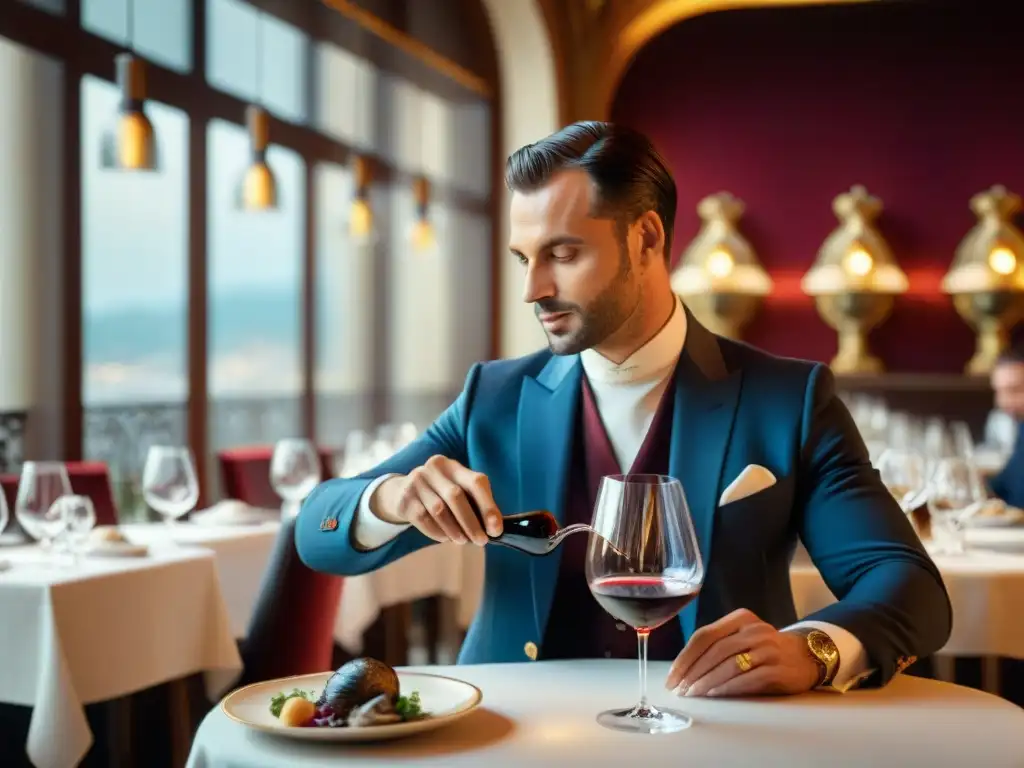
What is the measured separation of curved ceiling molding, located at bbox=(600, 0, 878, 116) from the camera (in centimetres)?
1078

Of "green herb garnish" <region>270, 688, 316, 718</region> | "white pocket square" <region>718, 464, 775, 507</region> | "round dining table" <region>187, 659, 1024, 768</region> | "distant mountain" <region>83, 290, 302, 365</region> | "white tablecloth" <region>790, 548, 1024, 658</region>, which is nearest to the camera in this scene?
"round dining table" <region>187, 659, 1024, 768</region>

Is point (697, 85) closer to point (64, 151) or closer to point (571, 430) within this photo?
point (64, 151)

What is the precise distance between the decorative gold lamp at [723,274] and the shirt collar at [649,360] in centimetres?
862

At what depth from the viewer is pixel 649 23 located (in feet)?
36.1

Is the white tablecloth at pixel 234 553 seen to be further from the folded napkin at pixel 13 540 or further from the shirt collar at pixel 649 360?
the shirt collar at pixel 649 360

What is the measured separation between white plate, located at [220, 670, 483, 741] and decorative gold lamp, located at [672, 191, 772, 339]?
9.19m

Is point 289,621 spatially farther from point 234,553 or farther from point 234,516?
point 234,516

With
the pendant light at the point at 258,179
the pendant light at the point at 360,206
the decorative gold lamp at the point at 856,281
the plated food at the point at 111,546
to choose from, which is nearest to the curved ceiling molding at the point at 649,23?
the decorative gold lamp at the point at 856,281

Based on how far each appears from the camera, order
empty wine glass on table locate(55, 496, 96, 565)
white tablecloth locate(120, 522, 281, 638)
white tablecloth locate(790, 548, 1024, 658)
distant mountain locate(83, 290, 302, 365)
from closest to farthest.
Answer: white tablecloth locate(790, 548, 1024, 658) < empty wine glass on table locate(55, 496, 96, 565) < white tablecloth locate(120, 522, 281, 638) < distant mountain locate(83, 290, 302, 365)

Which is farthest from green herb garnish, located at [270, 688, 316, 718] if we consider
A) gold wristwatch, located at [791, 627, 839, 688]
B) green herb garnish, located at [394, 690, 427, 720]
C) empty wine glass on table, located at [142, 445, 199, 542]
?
empty wine glass on table, located at [142, 445, 199, 542]

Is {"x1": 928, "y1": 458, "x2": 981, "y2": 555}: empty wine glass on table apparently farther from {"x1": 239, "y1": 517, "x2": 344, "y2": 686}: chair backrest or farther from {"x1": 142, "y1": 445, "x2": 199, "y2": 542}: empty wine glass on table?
{"x1": 142, "y1": 445, "x2": 199, "y2": 542}: empty wine glass on table

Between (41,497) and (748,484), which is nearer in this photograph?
(748,484)

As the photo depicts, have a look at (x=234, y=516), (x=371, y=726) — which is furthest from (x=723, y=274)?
(x=371, y=726)

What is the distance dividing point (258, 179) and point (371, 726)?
4547mm
